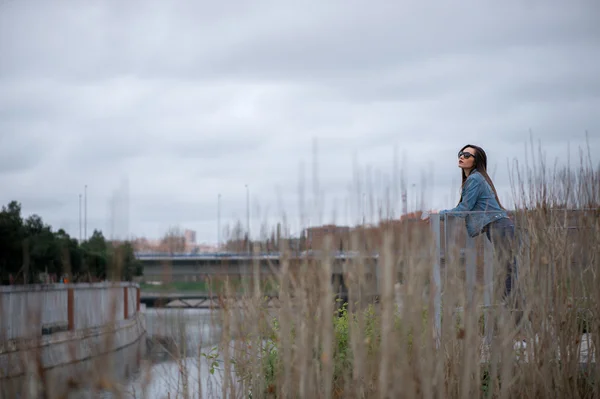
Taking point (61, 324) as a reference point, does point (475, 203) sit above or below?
above

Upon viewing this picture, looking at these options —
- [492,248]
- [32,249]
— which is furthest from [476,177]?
[32,249]

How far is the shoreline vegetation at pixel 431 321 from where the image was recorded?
386cm

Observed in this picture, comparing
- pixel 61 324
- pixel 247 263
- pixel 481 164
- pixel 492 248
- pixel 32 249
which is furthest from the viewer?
pixel 32 249

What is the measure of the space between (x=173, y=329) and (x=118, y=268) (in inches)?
90.0

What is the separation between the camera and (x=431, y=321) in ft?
12.3

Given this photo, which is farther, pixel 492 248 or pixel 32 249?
pixel 32 249

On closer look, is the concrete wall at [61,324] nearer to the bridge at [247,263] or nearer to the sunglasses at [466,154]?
the bridge at [247,263]

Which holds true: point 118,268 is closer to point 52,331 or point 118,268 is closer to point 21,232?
point 52,331

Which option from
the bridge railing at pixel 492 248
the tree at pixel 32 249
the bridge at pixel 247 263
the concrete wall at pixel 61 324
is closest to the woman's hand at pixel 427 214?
the bridge railing at pixel 492 248

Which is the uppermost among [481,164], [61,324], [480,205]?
[481,164]

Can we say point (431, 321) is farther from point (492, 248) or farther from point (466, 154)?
point (466, 154)

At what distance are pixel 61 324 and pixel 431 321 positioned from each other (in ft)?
86.8

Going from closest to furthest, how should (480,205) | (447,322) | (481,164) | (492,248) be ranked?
(447,322) → (492,248) → (480,205) → (481,164)

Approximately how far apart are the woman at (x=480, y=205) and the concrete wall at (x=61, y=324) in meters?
2.97
